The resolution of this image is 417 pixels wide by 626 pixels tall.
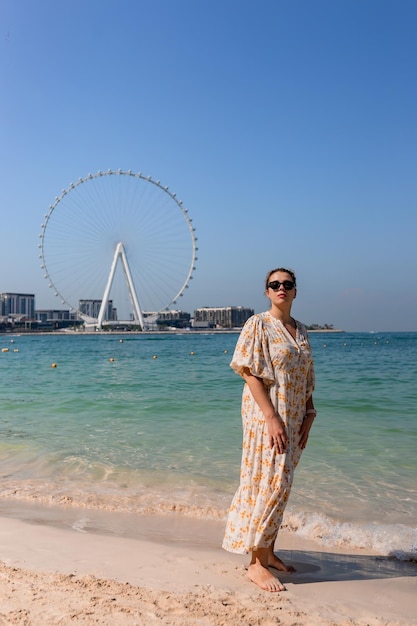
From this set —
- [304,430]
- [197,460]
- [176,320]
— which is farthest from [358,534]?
[176,320]

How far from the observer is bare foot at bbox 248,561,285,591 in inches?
119

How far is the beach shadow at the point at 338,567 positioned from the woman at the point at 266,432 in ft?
0.98

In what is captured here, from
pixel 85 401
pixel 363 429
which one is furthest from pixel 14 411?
pixel 363 429

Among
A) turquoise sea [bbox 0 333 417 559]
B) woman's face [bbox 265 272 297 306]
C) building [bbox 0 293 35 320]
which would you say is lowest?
turquoise sea [bbox 0 333 417 559]

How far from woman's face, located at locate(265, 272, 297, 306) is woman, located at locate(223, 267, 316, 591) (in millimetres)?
140

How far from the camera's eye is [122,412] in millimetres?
11039

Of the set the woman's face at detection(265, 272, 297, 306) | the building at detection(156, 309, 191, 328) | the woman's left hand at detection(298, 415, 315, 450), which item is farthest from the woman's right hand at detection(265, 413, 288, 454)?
the building at detection(156, 309, 191, 328)

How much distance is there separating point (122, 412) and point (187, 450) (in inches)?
154

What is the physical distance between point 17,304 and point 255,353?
7150 inches

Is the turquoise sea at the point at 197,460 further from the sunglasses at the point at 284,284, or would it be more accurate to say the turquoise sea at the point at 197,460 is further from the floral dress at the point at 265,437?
the sunglasses at the point at 284,284

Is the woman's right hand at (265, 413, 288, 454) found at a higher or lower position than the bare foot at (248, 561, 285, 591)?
higher

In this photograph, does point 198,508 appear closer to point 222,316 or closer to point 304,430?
point 304,430

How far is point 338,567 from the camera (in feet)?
11.6

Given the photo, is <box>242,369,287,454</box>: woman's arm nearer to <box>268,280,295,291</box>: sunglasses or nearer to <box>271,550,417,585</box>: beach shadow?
<box>268,280,295,291</box>: sunglasses
